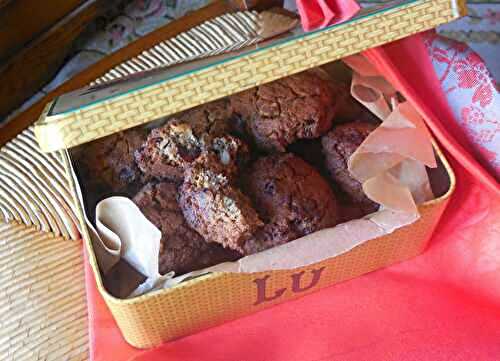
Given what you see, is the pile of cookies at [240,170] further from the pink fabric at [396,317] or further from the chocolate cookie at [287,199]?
the pink fabric at [396,317]

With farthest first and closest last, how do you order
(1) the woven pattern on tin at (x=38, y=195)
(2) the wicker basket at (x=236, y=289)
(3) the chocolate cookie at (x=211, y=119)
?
(1) the woven pattern on tin at (x=38, y=195) < (3) the chocolate cookie at (x=211, y=119) < (2) the wicker basket at (x=236, y=289)

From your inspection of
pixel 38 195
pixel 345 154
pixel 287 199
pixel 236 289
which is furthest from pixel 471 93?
pixel 38 195

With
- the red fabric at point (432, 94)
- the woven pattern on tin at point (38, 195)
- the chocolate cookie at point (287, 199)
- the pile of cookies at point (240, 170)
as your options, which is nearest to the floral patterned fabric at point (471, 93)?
the red fabric at point (432, 94)

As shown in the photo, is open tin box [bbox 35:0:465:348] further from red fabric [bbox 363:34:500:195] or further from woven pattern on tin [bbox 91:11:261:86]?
woven pattern on tin [bbox 91:11:261:86]

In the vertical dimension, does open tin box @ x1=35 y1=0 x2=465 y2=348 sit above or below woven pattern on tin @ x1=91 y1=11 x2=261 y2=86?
below

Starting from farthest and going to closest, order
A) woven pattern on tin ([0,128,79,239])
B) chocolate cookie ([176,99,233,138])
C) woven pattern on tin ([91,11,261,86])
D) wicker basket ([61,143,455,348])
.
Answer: woven pattern on tin ([91,11,261,86]) → woven pattern on tin ([0,128,79,239]) → chocolate cookie ([176,99,233,138]) → wicker basket ([61,143,455,348])

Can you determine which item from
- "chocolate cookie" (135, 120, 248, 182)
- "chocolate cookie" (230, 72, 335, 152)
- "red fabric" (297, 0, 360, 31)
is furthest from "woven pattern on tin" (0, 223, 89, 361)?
"red fabric" (297, 0, 360, 31)

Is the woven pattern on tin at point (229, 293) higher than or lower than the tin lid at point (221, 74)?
lower

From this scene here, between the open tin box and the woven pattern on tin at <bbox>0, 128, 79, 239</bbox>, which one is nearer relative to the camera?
the open tin box
